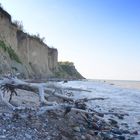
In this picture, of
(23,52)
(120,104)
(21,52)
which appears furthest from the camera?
(23,52)

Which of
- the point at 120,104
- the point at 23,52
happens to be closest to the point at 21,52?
the point at 23,52

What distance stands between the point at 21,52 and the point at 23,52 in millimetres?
919

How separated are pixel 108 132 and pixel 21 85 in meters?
3.54

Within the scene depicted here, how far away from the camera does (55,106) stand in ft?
30.3

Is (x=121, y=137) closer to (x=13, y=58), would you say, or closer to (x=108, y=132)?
(x=108, y=132)

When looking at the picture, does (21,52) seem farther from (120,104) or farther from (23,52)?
(120,104)

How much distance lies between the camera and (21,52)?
2441 inches

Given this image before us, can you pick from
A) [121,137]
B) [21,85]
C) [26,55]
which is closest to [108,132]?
[121,137]

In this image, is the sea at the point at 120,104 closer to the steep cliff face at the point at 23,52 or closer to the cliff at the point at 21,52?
the cliff at the point at 21,52

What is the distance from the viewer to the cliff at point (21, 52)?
4270cm

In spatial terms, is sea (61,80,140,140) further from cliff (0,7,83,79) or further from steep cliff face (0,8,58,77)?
steep cliff face (0,8,58,77)

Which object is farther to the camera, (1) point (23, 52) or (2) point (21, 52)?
(1) point (23, 52)

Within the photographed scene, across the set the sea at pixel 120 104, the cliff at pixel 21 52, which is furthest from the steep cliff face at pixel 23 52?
the sea at pixel 120 104

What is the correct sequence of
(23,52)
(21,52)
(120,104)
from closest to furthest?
1. (120,104)
2. (21,52)
3. (23,52)
